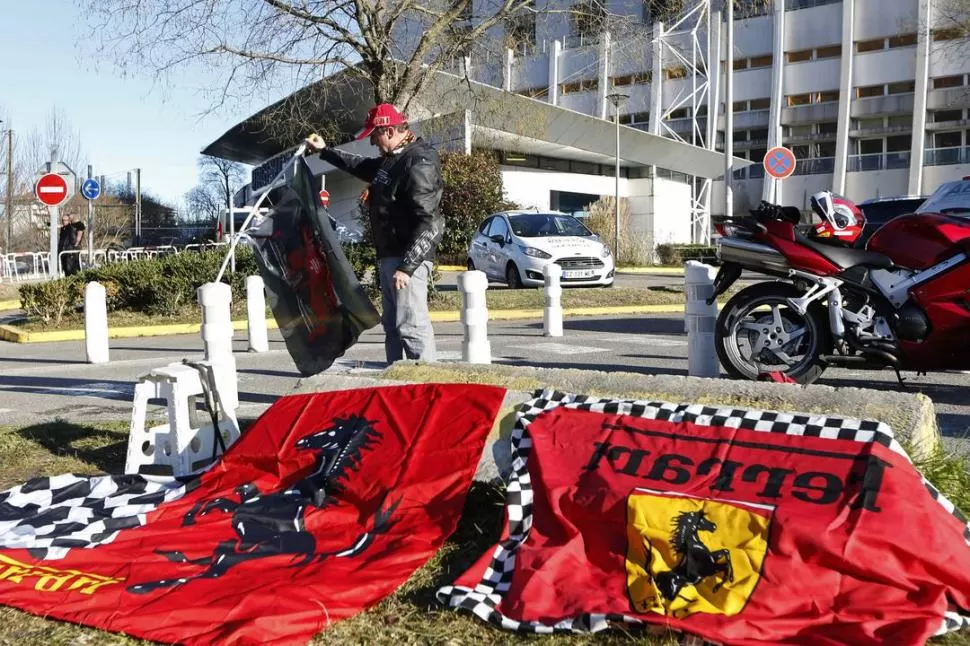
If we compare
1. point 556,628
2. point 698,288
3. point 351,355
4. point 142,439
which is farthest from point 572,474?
point 351,355

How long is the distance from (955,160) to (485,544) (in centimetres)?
4629

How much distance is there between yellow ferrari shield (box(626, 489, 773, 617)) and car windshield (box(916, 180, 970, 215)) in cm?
852

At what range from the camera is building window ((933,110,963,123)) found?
45.5 meters

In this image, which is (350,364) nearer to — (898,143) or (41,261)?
(41,261)

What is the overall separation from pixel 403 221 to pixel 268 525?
9.15 feet

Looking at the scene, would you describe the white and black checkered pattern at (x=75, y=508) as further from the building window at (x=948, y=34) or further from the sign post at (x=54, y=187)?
the building window at (x=948, y=34)

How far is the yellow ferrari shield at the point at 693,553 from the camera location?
9.94 feet

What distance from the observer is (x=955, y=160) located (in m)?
44.5

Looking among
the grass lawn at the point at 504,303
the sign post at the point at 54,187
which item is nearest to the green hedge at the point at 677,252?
the grass lawn at the point at 504,303

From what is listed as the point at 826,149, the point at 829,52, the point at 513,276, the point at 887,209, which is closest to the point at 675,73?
the point at 829,52

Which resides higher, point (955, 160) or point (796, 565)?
point (955, 160)

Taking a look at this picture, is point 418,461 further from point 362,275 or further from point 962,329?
point 362,275

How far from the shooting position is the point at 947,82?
45031 mm

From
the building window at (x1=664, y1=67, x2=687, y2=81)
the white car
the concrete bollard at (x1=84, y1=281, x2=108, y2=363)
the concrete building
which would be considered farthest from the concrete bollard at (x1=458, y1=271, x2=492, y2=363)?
the building window at (x1=664, y1=67, x2=687, y2=81)
